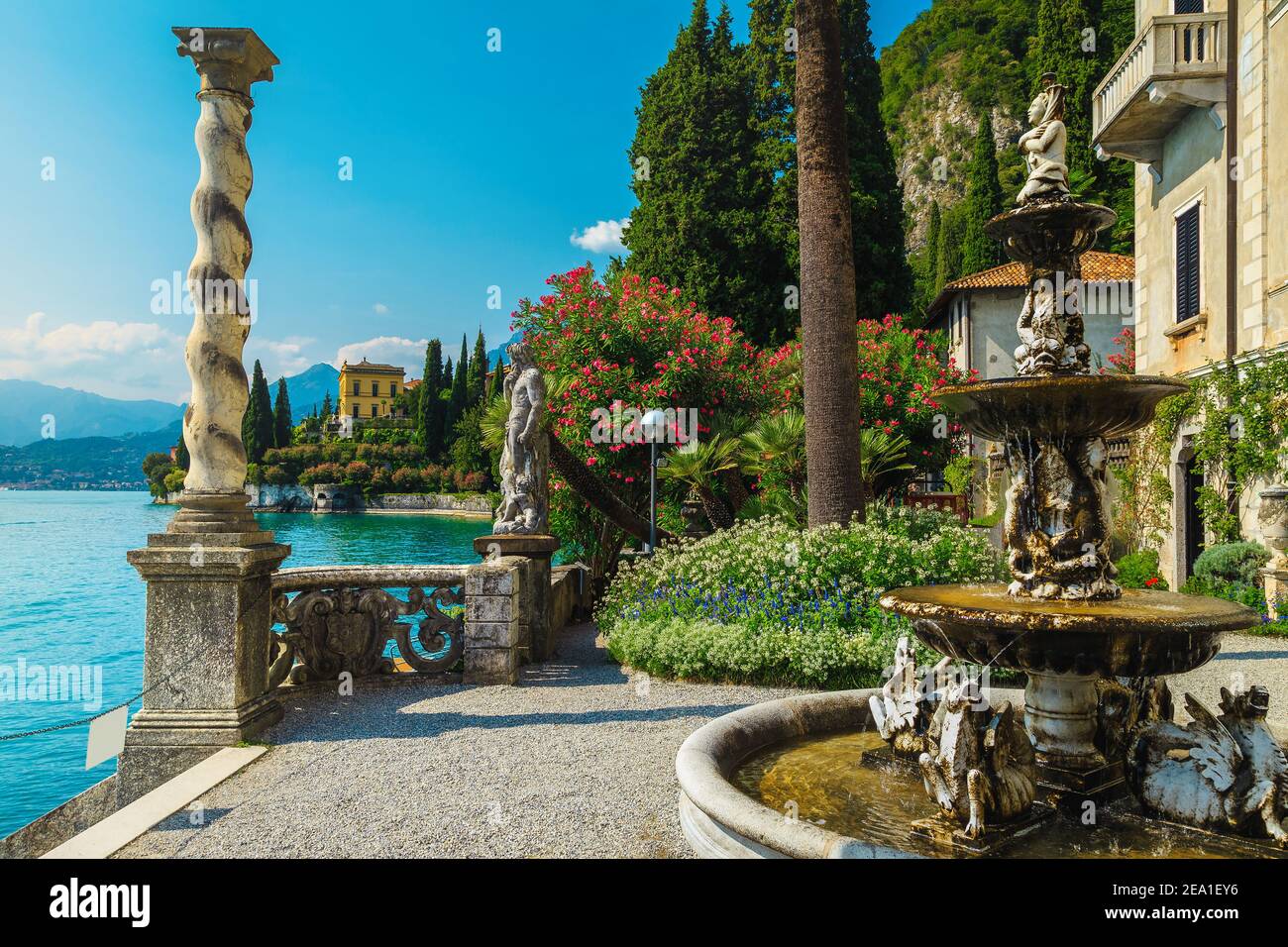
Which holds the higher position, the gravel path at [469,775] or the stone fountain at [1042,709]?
the stone fountain at [1042,709]

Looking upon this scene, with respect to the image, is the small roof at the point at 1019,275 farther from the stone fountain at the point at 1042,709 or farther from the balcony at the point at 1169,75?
the stone fountain at the point at 1042,709

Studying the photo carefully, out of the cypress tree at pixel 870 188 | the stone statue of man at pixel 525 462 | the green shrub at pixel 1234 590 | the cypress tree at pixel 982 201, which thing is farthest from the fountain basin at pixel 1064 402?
the cypress tree at pixel 982 201

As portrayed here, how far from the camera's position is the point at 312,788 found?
4.73 meters

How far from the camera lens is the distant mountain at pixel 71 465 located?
9988 cm

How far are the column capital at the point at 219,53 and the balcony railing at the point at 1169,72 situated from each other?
46.2 ft

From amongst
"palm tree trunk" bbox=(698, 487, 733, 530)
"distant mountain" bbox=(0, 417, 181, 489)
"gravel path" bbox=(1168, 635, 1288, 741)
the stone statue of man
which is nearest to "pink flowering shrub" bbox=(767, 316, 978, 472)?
"palm tree trunk" bbox=(698, 487, 733, 530)

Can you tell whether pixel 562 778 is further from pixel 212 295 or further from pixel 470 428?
pixel 470 428

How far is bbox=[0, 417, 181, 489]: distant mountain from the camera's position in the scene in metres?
99.9

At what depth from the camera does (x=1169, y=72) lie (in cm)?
1363

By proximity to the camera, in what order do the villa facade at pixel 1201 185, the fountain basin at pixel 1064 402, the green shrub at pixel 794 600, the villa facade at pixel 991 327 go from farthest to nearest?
the villa facade at pixel 991 327 → the villa facade at pixel 1201 185 → the green shrub at pixel 794 600 → the fountain basin at pixel 1064 402

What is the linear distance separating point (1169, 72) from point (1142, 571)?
846 cm

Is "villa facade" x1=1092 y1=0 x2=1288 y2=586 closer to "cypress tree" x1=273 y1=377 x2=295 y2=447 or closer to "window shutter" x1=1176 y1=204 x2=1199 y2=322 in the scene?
"window shutter" x1=1176 y1=204 x2=1199 y2=322

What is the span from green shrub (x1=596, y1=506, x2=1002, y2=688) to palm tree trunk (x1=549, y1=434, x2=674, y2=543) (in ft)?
9.74
